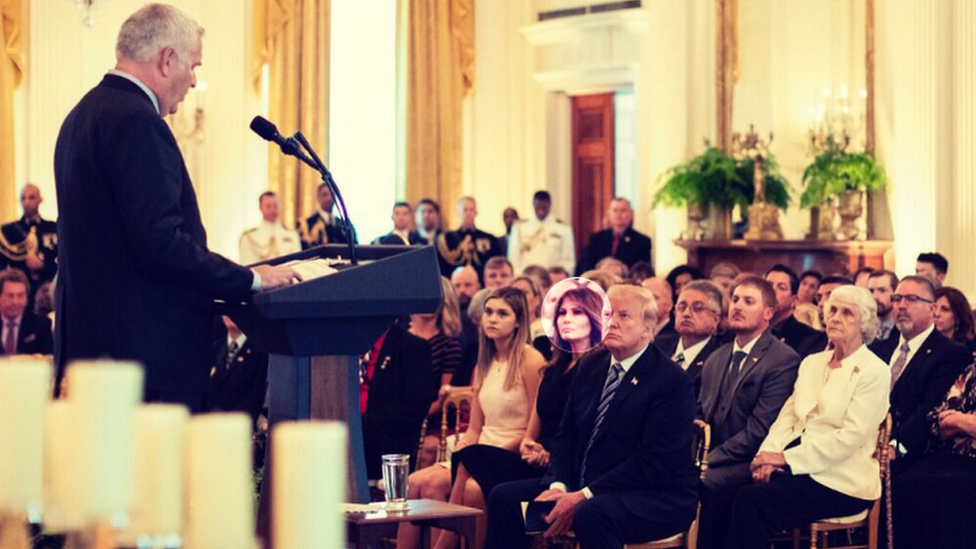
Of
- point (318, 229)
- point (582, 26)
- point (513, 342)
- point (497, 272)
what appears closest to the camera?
point (513, 342)

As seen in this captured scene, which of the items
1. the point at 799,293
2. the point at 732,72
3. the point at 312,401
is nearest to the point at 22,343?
the point at 799,293

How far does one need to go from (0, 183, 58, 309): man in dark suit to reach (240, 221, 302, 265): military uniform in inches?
63.9


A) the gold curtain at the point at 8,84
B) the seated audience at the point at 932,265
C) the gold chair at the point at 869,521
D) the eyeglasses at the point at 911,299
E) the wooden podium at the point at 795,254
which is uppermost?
the gold curtain at the point at 8,84

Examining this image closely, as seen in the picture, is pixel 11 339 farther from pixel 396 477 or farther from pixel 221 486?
pixel 221 486

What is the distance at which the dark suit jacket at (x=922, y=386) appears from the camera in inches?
233

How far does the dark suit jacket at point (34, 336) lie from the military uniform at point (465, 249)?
15.5 ft

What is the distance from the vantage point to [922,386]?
6.06 m

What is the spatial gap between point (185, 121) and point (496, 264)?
474cm

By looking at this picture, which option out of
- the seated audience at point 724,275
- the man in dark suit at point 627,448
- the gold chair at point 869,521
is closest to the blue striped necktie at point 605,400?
the man in dark suit at point 627,448

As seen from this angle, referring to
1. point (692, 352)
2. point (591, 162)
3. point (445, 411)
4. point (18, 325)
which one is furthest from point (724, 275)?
point (591, 162)

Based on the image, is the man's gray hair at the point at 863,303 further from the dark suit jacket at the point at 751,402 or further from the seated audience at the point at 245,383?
the seated audience at the point at 245,383

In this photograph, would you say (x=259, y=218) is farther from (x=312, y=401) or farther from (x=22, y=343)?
(x=312, y=401)

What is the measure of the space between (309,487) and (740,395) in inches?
193

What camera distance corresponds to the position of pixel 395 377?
6586mm
